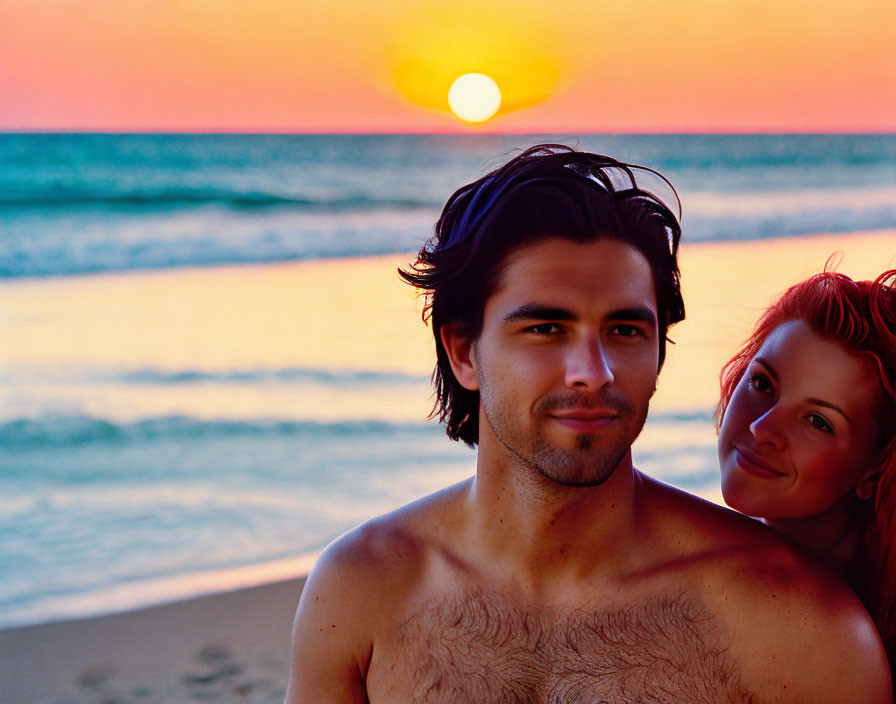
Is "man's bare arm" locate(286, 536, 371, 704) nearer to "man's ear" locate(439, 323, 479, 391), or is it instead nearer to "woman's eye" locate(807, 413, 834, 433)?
"man's ear" locate(439, 323, 479, 391)

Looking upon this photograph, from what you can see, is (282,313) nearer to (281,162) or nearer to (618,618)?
(618,618)

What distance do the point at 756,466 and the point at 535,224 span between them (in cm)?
85

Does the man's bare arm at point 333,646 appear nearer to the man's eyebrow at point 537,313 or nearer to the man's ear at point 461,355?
the man's ear at point 461,355

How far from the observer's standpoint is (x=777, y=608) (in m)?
2.26

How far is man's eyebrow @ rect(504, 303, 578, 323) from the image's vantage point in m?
2.26

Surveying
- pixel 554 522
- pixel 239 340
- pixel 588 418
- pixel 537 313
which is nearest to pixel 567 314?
pixel 537 313

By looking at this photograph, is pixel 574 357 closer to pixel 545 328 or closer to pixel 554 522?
pixel 545 328

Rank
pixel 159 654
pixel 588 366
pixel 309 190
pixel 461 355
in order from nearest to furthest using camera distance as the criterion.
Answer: pixel 588 366
pixel 461 355
pixel 159 654
pixel 309 190

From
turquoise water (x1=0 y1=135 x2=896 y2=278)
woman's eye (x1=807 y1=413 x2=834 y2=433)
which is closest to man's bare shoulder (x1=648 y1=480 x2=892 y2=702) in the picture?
woman's eye (x1=807 y1=413 x2=834 y2=433)

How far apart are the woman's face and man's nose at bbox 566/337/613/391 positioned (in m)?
0.59

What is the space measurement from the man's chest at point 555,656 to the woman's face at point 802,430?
0.43m

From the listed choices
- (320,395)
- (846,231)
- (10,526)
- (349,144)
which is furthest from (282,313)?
(349,144)

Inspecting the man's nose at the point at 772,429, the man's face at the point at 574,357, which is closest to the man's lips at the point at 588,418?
the man's face at the point at 574,357

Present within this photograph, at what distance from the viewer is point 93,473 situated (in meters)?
7.19
